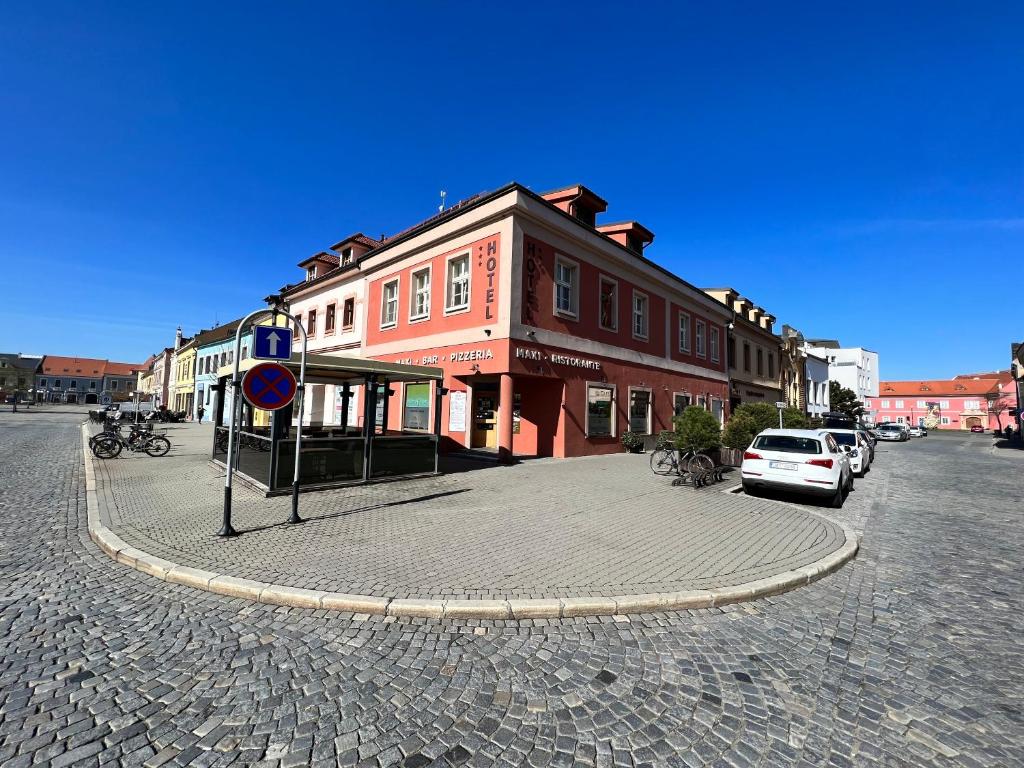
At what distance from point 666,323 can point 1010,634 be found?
20.0 m

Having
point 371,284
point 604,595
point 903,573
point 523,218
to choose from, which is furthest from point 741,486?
point 371,284

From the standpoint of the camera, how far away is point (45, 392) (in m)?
106

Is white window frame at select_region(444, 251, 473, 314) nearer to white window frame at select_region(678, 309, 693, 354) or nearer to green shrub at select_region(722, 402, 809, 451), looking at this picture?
green shrub at select_region(722, 402, 809, 451)

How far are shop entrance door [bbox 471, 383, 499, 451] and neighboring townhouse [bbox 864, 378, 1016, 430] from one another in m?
89.5

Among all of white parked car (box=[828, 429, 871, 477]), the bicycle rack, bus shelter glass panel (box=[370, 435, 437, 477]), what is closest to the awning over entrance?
bus shelter glass panel (box=[370, 435, 437, 477])

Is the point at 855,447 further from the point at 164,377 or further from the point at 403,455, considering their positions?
the point at 164,377

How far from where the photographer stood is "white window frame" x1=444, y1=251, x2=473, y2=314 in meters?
16.3

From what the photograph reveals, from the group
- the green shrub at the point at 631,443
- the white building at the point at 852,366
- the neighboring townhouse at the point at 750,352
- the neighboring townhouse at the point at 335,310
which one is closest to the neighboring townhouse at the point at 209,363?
the neighboring townhouse at the point at 335,310

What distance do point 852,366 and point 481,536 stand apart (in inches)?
3283

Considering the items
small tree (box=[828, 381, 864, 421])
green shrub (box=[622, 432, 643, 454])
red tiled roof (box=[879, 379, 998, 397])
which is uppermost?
red tiled roof (box=[879, 379, 998, 397])

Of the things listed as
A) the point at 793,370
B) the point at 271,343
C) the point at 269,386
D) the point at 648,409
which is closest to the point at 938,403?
the point at 793,370

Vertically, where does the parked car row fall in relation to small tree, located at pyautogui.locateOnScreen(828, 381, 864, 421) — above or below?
below

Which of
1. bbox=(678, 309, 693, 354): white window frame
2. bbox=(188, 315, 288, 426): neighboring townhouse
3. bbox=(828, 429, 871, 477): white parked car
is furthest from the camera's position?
bbox=(188, 315, 288, 426): neighboring townhouse

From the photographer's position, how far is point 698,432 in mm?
12016
